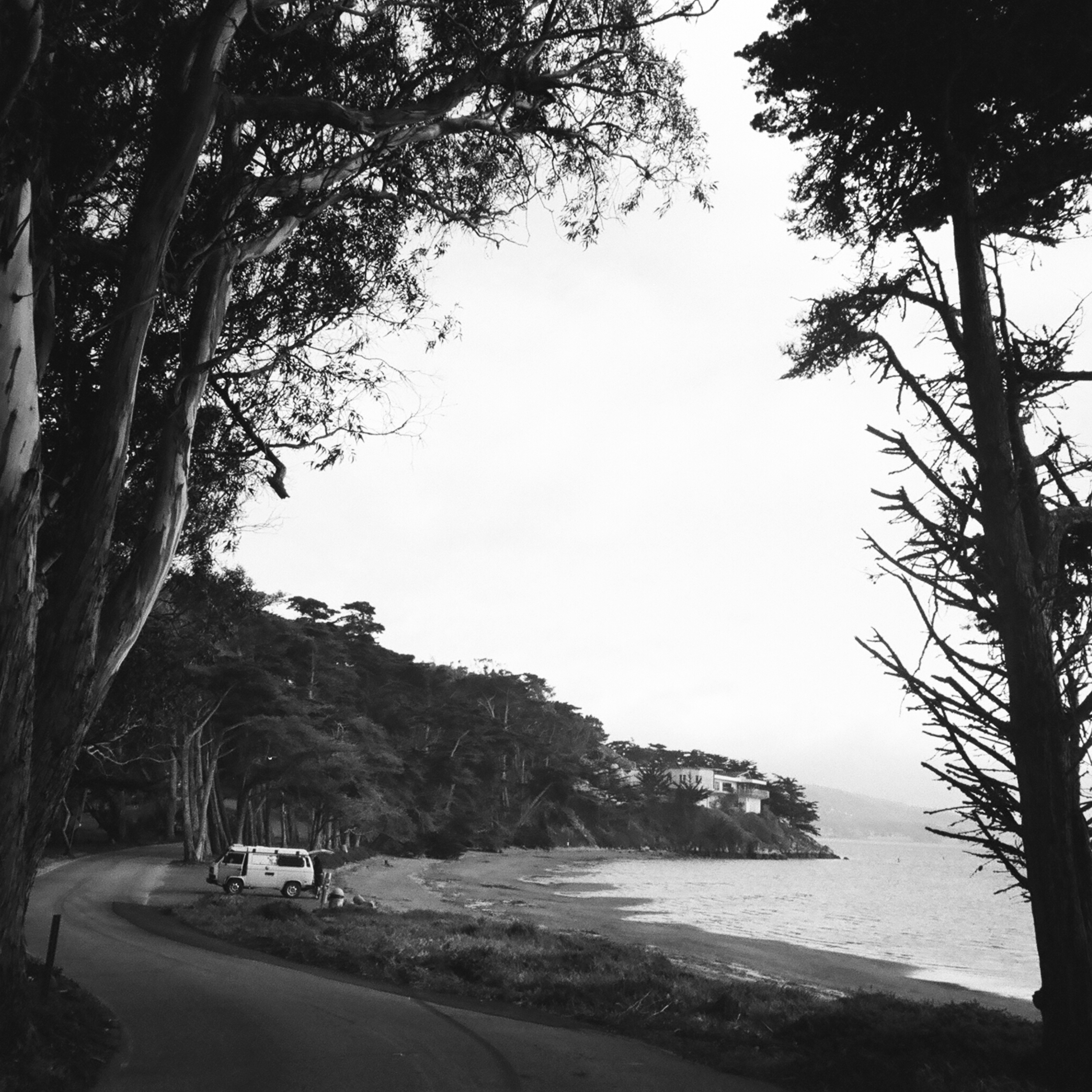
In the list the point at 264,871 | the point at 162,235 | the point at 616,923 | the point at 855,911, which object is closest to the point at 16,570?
the point at 162,235

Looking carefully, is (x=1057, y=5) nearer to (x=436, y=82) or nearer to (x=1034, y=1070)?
(x=436, y=82)

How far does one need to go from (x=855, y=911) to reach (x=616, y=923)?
2011 centimetres

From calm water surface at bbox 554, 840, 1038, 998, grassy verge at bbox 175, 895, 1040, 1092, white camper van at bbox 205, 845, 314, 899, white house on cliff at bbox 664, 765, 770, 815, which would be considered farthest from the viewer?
white house on cliff at bbox 664, 765, 770, 815

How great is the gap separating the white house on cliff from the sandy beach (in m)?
51.9

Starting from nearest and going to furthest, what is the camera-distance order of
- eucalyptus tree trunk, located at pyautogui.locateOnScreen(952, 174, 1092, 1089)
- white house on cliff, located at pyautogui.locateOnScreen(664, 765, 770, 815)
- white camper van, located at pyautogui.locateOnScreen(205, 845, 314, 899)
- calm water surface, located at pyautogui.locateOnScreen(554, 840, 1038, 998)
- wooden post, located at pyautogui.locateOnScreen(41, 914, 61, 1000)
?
eucalyptus tree trunk, located at pyautogui.locateOnScreen(952, 174, 1092, 1089)
wooden post, located at pyautogui.locateOnScreen(41, 914, 61, 1000)
white camper van, located at pyautogui.locateOnScreen(205, 845, 314, 899)
calm water surface, located at pyautogui.locateOnScreen(554, 840, 1038, 998)
white house on cliff, located at pyautogui.locateOnScreen(664, 765, 770, 815)

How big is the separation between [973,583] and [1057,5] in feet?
14.0

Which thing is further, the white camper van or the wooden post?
the white camper van

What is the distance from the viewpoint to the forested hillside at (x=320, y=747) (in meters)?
17.0

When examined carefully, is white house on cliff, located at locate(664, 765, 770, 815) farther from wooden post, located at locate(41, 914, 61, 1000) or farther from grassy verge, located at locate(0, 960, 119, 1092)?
wooden post, located at locate(41, 914, 61, 1000)

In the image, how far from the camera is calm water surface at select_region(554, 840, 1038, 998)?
28078mm

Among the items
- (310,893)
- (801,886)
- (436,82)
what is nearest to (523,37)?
(436,82)

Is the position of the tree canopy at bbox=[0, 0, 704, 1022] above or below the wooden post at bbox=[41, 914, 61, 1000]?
above

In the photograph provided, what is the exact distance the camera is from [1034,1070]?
617 cm

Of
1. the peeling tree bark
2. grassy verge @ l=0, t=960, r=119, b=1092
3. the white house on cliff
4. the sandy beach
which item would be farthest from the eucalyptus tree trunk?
the white house on cliff
